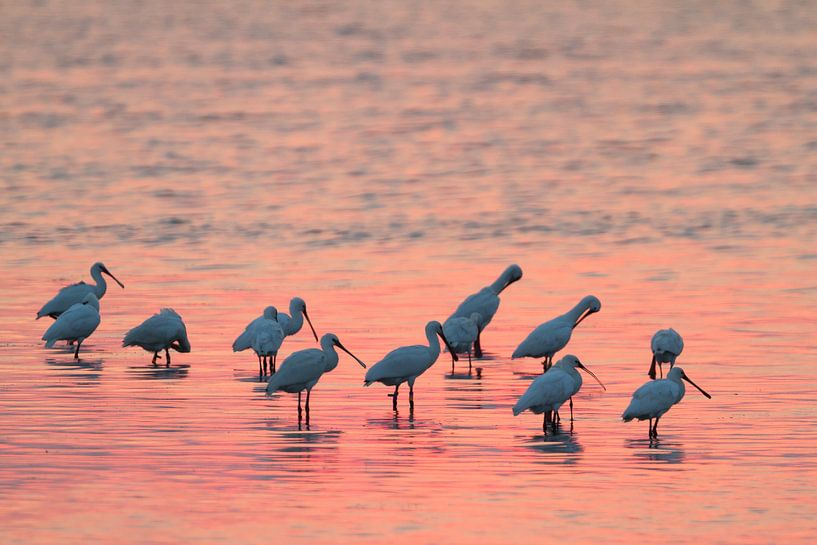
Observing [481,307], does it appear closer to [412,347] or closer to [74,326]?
[412,347]

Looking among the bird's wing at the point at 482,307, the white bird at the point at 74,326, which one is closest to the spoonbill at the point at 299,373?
the white bird at the point at 74,326

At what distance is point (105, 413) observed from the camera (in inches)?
675

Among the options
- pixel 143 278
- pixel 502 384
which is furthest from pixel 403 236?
pixel 502 384

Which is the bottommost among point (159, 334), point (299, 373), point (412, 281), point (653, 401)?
point (653, 401)

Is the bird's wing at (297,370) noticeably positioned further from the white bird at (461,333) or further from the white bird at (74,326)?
the white bird at (74,326)

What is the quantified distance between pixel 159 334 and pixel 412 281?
699 centimetres

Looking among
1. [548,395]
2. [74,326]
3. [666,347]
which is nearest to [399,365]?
[548,395]

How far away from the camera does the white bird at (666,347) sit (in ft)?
62.2

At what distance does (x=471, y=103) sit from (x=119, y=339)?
3657cm

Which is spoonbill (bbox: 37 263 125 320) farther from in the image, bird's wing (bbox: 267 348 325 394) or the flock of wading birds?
bird's wing (bbox: 267 348 325 394)

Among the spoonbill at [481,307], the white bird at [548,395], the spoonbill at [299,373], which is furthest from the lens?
the spoonbill at [481,307]

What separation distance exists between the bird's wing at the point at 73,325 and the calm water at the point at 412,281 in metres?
0.28

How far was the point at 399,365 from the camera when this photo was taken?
59.0 ft

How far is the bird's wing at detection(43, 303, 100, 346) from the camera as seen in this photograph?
21000 mm
